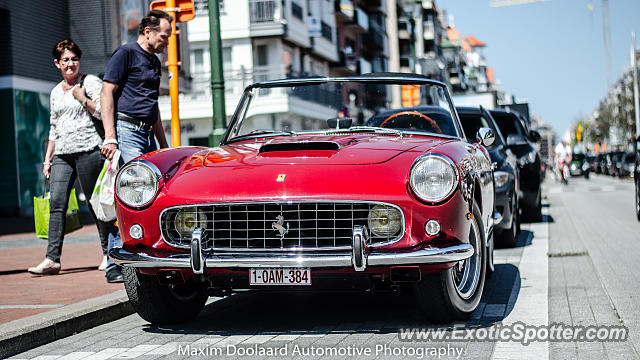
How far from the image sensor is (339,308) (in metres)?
6.26

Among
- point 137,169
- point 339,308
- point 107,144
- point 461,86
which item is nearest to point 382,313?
point 339,308

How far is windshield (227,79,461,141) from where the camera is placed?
664 centimetres

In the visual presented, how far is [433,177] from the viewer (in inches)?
203

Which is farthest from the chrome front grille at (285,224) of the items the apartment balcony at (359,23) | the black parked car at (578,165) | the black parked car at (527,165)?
the black parked car at (578,165)

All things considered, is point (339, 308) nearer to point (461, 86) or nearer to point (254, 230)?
point (254, 230)

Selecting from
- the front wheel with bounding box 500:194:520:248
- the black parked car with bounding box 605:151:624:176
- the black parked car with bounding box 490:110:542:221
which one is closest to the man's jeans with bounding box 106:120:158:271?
the front wheel with bounding box 500:194:520:248

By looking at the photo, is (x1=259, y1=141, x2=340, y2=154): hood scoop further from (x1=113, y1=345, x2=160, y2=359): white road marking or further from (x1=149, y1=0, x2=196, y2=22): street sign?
(x1=149, y1=0, x2=196, y2=22): street sign

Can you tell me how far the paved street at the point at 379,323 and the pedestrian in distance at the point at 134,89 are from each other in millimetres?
1425

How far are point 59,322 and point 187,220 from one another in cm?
105

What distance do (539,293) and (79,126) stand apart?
4109 mm

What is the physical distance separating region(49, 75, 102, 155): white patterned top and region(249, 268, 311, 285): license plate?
3427mm

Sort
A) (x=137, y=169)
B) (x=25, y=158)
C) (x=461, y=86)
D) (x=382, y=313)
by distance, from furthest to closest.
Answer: (x=461, y=86) → (x=25, y=158) → (x=382, y=313) → (x=137, y=169)

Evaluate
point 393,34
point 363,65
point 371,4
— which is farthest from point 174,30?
point 393,34

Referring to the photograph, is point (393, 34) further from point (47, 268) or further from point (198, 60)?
point (47, 268)
